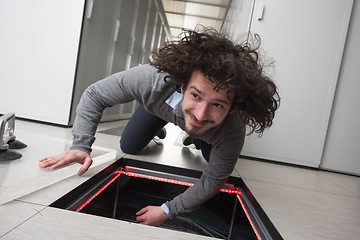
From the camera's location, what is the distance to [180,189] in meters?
1.39

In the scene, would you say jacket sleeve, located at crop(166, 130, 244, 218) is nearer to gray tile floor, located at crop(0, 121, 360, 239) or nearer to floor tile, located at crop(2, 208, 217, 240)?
gray tile floor, located at crop(0, 121, 360, 239)

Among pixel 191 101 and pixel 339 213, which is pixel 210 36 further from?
pixel 339 213

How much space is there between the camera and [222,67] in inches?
30.8

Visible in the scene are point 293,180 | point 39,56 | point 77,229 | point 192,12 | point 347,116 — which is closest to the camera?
point 77,229

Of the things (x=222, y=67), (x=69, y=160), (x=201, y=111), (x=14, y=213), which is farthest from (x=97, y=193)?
(x=222, y=67)

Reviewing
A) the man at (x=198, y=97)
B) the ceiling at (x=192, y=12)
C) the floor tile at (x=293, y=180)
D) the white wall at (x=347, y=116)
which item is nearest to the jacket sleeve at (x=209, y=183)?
the man at (x=198, y=97)

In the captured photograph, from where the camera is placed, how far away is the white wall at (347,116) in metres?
2.14

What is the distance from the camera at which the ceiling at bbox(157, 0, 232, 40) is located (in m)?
4.85

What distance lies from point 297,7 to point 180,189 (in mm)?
1726

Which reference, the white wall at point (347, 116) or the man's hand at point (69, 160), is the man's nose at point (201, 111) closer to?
the man's hand at point (69, 160)

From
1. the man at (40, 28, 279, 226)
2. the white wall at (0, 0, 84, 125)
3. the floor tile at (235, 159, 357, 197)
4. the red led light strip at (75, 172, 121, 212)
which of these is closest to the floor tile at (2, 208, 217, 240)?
the red led light strip at (75, 172, 121, 212)

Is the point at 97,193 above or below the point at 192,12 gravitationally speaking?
below

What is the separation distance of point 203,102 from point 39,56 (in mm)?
1762

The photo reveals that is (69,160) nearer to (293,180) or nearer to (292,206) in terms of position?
(292,206)
